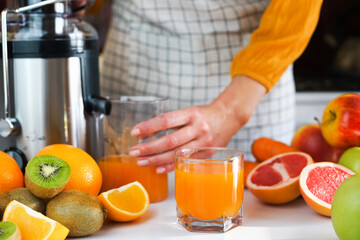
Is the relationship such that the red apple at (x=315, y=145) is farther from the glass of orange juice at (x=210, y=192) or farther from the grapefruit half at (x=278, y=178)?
the glass of orange juice at (x=210, y=192)

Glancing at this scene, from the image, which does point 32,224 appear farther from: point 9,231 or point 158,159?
point 158,159

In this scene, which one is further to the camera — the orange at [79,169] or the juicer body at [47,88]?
the juicer body at [47,88]

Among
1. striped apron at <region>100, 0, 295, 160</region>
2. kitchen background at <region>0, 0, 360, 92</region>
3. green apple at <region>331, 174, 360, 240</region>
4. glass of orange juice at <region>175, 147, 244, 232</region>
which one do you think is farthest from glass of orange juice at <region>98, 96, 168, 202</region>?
kitchen background at <region>0, 0, 360, 92</region>

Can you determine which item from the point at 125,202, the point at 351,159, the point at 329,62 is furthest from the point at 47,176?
the point at 329,62

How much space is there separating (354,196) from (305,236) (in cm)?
13

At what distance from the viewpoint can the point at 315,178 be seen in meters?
0.89

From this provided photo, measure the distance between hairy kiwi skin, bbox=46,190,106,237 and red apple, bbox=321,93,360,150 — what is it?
470 mm

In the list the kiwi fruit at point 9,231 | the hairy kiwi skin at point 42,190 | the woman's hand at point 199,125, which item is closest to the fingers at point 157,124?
the woman's hand at point 199,125

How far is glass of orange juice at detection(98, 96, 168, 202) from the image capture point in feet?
3.10

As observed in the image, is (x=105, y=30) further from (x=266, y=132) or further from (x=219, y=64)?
(x=266, y=132)

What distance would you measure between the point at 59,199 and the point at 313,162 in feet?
1.56

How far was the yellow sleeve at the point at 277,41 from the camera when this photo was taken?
1169 mm

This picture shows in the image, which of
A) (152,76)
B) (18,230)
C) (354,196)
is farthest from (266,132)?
(18,230)

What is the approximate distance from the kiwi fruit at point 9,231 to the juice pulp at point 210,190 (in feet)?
0.85
